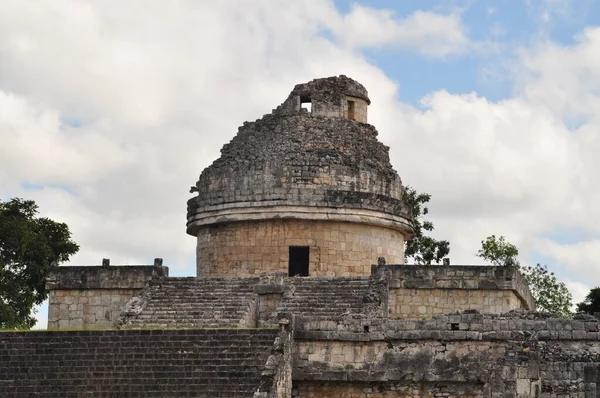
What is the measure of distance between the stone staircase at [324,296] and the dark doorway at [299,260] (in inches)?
75.2

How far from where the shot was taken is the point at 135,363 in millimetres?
23000

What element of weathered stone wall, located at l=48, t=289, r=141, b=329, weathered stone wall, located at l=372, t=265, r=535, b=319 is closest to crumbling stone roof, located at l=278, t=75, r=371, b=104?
weathered stone wall, located at l=372, t=265, r=535, b=319

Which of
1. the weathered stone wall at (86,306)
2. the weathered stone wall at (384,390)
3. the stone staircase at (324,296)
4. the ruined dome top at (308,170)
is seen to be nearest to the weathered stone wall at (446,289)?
the stone staircase at (324,296)

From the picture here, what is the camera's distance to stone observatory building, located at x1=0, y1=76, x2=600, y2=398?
22.4 metres

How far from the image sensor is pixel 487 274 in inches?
1117

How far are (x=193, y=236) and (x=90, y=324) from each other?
4680 millimetres

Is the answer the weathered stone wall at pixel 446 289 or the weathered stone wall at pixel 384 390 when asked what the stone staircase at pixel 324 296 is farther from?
the weathered stone wall at pixel 384 390

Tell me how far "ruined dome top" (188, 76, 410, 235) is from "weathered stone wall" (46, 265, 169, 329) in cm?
286

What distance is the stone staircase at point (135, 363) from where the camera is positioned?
22219mm

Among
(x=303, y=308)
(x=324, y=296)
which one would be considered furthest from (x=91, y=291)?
(x=324, y=296)

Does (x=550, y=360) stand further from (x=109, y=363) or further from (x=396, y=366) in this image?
(x=109, y=363)

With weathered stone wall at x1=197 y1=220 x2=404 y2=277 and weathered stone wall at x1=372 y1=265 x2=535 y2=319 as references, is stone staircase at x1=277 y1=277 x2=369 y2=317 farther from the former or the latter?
weathered stone wall at x1=197 y1=220 x2=404 y2=277

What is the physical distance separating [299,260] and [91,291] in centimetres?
547

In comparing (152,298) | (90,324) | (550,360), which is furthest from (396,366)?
(90,324)
